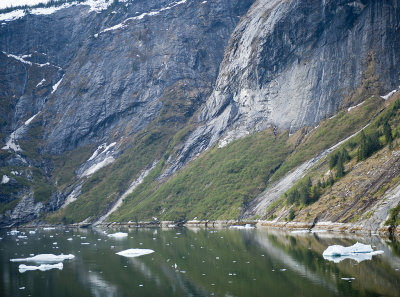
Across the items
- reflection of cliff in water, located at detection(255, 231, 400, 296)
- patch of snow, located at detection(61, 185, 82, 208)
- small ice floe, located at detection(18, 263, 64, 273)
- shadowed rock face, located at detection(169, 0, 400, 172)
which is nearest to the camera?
reflection of cliff in water, located at detection(255, 231, 400, 296)

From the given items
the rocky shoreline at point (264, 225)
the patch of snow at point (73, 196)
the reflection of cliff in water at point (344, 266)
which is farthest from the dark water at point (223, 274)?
the patch of snow at point (73, 196)

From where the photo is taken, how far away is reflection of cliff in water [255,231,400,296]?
34.5 meters

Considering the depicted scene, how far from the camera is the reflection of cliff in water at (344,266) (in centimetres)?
3453

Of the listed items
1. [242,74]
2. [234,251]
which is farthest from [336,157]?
[242,74]

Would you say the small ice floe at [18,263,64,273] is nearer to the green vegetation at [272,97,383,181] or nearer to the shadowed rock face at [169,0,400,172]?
the green vegetation at [272,97,383,181]

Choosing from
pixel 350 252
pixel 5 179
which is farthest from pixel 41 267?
pixel 5 179

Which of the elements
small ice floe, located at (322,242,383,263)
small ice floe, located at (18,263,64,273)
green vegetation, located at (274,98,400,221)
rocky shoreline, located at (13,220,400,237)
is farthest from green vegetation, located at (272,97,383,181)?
small ice floe, located at (18,263,64,273)

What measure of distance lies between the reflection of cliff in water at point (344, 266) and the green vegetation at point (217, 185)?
64.1 m

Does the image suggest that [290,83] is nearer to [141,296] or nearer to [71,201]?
[71,201]

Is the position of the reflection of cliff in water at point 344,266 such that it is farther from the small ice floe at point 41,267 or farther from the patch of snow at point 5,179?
the patch of snow at point 5,179

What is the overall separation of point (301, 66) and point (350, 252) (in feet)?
416

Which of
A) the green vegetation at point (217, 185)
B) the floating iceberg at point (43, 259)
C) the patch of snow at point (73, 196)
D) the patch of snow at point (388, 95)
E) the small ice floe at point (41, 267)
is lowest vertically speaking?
the patch of snow at point (73, 196)

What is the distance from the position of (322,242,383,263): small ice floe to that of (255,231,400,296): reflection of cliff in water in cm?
111

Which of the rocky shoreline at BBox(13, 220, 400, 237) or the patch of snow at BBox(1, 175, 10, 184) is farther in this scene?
the patch of snow at BBox(1, 175, 10, 184)
